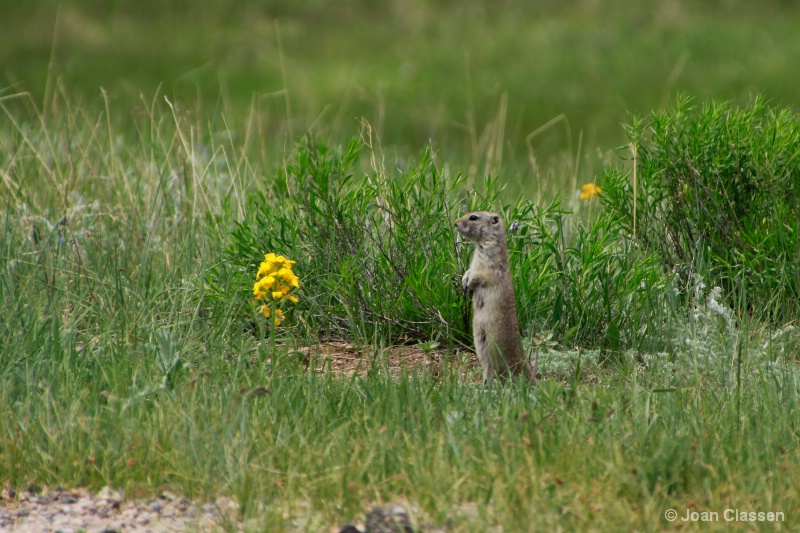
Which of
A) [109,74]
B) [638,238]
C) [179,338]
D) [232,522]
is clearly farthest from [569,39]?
[232,522]

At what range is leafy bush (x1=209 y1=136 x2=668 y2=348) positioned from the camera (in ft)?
15.9

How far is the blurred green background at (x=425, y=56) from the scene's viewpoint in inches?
616

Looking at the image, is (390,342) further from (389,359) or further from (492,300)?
(492,300)

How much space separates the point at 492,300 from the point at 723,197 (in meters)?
1.73

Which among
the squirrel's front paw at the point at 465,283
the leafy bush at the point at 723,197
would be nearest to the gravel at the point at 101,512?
the squirrel's front paw at the point at 465,283

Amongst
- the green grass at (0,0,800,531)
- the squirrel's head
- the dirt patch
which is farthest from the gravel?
the squirrel's head

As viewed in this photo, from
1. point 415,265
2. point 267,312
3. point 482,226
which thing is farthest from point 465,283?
point 267,312

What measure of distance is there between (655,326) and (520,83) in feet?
42.2

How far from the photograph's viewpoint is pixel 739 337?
449 centimetres

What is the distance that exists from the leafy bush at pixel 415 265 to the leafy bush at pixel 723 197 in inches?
12.8

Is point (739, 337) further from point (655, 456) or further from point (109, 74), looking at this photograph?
point (109, 74)

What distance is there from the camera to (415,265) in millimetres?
5008

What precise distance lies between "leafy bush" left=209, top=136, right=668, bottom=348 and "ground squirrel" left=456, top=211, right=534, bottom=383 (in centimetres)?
36

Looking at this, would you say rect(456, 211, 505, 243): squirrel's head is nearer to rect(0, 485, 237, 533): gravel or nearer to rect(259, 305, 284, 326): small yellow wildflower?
rect(259, 305, 284, 326): small yellow wildflower
